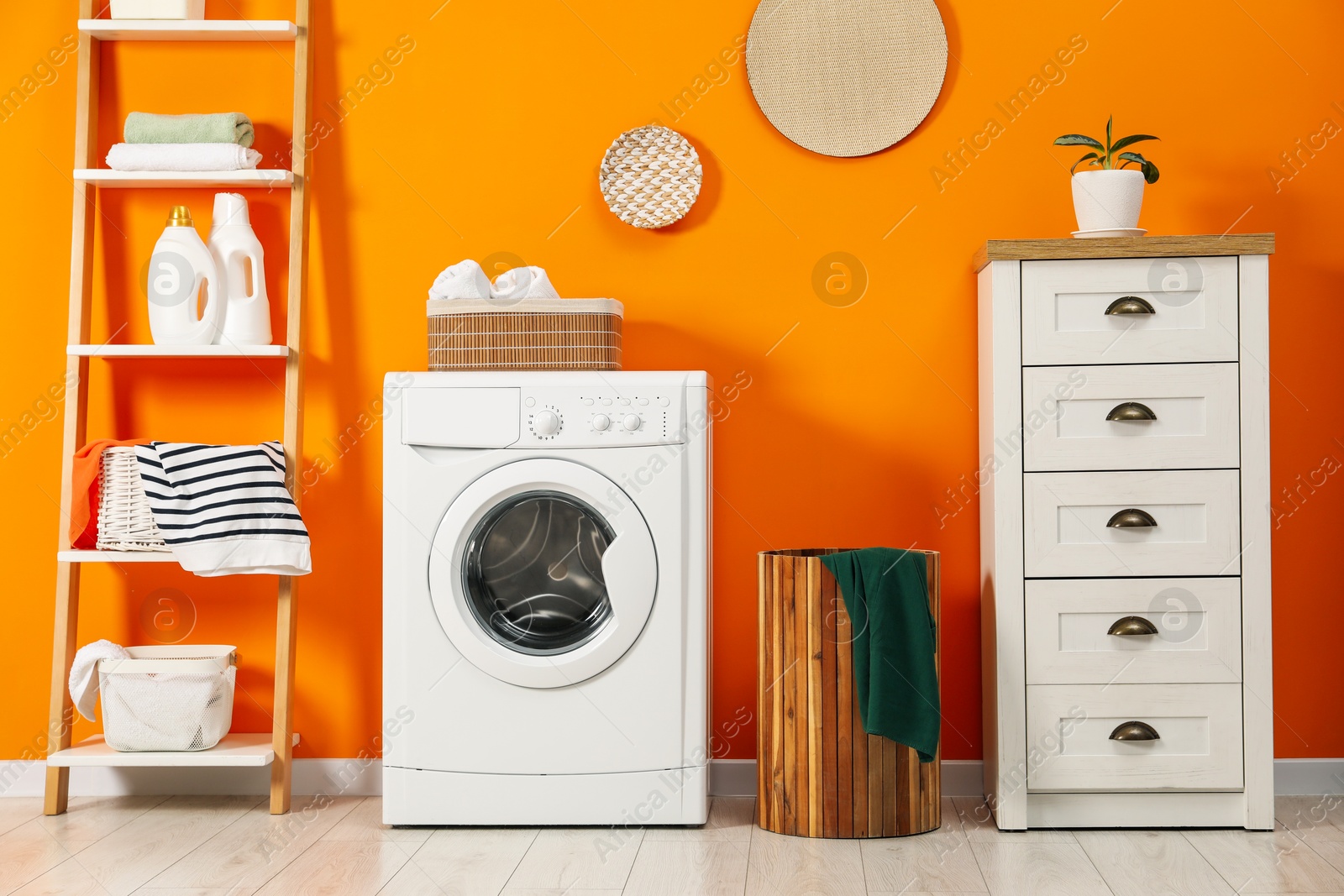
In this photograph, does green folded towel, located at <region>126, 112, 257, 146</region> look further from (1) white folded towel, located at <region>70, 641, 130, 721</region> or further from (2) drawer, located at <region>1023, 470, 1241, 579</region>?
(2) drawer, located at <region>1023, 470, 1241, 579</region>

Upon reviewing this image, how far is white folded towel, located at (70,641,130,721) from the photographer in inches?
89.1

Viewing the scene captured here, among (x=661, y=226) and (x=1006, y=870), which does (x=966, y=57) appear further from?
(x=1006, y=870)

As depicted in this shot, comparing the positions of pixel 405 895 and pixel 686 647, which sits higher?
pixel 686 647

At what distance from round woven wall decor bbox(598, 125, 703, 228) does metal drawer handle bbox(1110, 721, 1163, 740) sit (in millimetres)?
1398

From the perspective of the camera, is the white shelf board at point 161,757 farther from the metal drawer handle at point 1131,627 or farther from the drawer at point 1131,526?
the metal drawer handle at point 1131,627

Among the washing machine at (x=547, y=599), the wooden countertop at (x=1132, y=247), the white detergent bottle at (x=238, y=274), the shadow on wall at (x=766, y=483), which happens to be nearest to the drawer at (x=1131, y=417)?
the wooden countertop at (x=1132, y=247)

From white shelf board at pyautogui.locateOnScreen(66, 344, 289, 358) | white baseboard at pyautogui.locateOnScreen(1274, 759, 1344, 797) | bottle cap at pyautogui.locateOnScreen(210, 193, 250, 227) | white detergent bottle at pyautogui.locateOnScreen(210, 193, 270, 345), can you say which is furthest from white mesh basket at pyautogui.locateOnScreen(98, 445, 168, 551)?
white baseboard at pyautogui.locateOnScreen(1274, 759, 1344, 797)

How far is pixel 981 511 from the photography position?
229 centimetres

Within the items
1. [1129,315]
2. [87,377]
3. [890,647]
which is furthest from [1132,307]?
[87,377]

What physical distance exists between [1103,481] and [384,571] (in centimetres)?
140

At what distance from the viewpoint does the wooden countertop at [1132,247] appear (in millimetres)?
2096

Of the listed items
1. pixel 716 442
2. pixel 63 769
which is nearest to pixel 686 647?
pixel 716 442

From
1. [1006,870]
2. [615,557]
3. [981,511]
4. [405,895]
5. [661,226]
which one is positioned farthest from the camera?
[661,226]

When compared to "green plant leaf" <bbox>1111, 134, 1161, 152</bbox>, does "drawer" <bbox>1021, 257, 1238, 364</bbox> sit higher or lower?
lower
